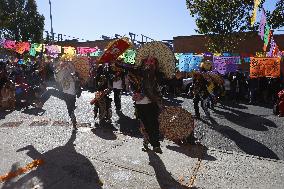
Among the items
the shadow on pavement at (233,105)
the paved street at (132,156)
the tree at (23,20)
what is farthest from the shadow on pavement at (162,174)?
the tree at (23,20)

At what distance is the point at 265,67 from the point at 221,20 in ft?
31.5

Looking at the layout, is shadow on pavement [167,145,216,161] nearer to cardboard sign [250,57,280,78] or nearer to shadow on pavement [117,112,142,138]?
shadow on pavement [117,112,142,138]

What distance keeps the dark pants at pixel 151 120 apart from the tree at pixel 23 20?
160 feet

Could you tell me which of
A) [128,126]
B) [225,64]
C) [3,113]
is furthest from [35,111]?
[225,64]

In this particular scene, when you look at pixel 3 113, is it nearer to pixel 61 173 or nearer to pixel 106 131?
pixel 106 131

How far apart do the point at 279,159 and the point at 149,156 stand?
8.49 ft

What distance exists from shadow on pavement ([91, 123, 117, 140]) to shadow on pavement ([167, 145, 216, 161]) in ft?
5.30

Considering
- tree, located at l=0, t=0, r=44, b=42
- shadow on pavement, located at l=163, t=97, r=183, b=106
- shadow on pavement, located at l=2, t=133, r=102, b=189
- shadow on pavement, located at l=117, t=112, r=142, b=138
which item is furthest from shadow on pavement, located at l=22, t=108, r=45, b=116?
tree, located at l=0, t=0, r=44, b=42

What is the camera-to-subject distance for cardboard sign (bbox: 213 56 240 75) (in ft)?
51.0

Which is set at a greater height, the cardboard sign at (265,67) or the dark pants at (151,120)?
the cardboard sign at (265,67)

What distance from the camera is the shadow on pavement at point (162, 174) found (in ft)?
15.5

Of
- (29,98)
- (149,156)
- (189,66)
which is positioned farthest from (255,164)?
(189,66)

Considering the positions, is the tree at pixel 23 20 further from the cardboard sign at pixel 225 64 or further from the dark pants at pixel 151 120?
the dark pants at pixel 151 120

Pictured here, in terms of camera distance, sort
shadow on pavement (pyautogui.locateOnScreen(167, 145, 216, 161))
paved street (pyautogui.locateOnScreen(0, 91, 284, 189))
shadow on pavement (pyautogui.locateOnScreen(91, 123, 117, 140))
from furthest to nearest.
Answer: shadow on pavement (pyautogui.locateOnScreen(91, 123, 117, 140)) → shadow on pavement (pyautogui.locateOnScreen(167, 145, 216, 161)) → paved street (pyautogui.locateOnScreen(0, 91, 284, 189))
